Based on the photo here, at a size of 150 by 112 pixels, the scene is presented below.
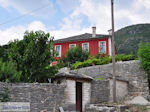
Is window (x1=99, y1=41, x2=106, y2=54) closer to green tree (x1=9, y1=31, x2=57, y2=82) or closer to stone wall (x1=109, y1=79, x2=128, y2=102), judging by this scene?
stone wall (x1=109, y1=79, x2=128, y2=102)

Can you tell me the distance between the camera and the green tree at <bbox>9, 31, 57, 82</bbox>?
11023 mm

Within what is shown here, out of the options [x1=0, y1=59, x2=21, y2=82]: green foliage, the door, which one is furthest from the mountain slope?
[x1=0, y1=59, x2=21, y2=82]: green foliage

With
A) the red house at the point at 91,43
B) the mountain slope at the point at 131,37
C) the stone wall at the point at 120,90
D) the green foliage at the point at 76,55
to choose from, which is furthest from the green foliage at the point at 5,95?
the mountain slope at the point at 131,37

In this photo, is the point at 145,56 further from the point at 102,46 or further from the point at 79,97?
the point at 102,46

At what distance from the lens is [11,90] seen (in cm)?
935

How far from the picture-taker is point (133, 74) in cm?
1577

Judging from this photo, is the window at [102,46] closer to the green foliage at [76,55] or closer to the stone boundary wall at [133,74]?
the green foliage at [76,55]

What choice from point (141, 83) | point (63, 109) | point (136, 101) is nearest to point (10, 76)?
point (63, 109)

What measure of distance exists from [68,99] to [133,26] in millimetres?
57206

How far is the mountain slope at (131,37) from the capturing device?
47641 millimetres

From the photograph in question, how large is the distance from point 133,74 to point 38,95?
8626 mm

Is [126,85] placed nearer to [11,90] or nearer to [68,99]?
[68,99]

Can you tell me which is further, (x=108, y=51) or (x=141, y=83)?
(x=108, y=51)

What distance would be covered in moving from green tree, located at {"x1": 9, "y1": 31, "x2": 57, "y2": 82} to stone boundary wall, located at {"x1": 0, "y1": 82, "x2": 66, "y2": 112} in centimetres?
119
